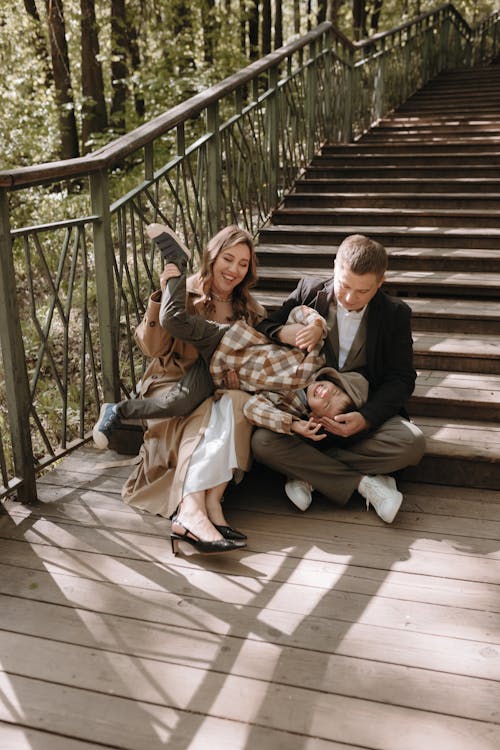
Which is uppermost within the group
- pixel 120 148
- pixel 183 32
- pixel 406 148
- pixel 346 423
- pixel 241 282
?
pixel 183 32

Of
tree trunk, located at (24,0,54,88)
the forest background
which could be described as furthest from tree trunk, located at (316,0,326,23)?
tree trunk, located at (24,0,54,88)

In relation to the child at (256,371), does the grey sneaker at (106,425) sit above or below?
below

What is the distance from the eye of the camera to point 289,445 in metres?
2.90

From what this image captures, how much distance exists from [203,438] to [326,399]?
0.52m

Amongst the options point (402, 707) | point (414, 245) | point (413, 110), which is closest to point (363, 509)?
point (402, 707)

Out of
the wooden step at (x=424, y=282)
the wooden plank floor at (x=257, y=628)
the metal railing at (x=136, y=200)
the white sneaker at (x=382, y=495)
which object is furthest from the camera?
the wooden step at (x=424, y=282)

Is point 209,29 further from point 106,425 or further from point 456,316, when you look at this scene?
point 106,425

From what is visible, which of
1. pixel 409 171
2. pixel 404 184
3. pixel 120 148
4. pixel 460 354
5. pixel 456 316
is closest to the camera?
pixel 120 148

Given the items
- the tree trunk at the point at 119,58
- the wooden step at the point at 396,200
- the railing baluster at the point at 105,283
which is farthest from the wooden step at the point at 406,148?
the tree trunk at the point at 119,58

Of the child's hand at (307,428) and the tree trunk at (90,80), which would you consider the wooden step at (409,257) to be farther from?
the tree trunk at (90,80)

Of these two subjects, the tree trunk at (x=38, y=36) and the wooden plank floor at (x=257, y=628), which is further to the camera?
the tree trunk at (x=38, y=36)

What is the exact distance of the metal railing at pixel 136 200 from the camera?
2904mm

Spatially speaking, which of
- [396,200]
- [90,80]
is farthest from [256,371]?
[90,80]

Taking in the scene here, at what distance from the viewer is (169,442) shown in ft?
9.84
